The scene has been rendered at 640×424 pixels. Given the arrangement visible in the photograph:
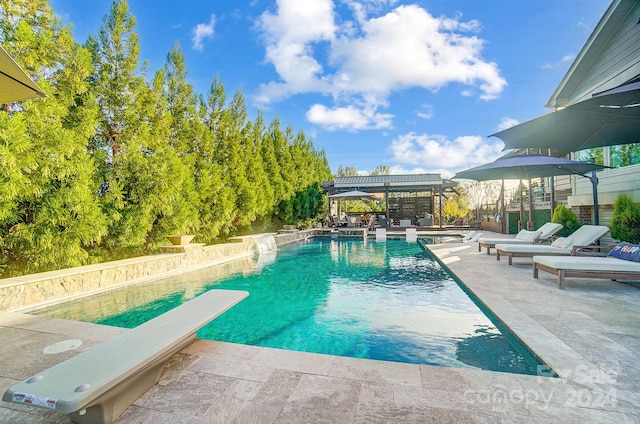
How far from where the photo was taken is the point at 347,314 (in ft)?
16.0

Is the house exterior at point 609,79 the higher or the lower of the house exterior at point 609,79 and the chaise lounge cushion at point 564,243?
the higher

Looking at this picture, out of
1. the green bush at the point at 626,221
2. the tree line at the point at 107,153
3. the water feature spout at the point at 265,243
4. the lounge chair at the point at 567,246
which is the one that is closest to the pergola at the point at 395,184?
the water feature spout at the point at 265,243

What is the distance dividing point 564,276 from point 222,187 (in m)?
9.94

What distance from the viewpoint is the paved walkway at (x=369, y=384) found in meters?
1.99

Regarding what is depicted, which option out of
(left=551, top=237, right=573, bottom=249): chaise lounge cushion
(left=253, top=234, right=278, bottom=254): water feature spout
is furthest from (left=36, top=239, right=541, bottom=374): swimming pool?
(left=253, top=234, right=278, bottom=254): water feature spout

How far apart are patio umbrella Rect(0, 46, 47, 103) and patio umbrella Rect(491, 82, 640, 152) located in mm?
5779

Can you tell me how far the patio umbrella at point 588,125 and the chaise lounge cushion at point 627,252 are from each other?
2058mm

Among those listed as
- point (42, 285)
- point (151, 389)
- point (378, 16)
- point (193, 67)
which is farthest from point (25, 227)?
point (378, 16)

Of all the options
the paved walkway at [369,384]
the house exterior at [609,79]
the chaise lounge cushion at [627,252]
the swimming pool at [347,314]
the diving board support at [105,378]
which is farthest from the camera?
the house exterior at [609,79]

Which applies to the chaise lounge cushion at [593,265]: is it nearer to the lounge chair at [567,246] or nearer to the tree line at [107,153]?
the lounge chair at [567,246]

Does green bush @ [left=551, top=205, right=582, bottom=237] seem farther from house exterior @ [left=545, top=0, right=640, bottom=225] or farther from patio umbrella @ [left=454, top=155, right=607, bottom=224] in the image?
patio umbrella @ [left=454, top=155, right=607, bottom=224]

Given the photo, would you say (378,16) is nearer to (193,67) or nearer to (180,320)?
(193,67)

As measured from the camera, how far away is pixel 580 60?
10453 millimetres

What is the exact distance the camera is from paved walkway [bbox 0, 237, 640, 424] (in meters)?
1.99
